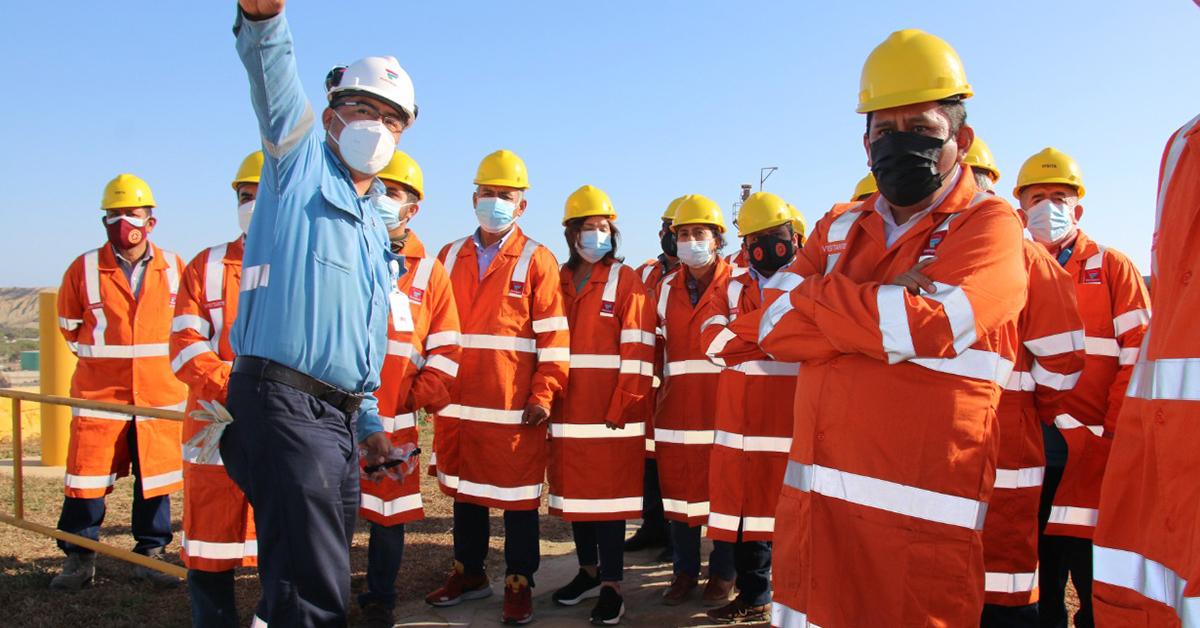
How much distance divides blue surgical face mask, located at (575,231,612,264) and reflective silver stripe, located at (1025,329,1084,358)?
290 centimetres

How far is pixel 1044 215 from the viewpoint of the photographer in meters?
4.91

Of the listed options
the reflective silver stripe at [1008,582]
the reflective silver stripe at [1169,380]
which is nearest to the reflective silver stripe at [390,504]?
the reflective silver stripe at [1008,582]

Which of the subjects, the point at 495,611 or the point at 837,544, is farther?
the point at 495,611

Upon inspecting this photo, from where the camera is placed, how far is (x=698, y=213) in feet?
19.0

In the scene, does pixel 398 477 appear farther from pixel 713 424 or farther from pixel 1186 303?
pixel 713 424

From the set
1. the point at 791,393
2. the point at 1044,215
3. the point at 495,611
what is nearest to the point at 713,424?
the point at 791,393

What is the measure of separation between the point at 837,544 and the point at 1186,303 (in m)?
1.34

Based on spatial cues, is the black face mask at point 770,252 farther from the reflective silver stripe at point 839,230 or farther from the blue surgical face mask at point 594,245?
the reflective silver stripe at point 839,230

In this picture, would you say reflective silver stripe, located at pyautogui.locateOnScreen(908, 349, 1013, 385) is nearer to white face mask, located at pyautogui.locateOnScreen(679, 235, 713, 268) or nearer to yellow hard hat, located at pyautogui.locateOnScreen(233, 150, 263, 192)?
white face mask, located at pyautogui.locateOnScreen(679, 235, 713, 268)

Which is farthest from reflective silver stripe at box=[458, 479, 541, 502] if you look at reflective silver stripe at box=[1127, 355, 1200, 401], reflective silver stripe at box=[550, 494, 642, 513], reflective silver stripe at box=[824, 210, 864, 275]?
reflective silver stripe at box=[1127, 355, 1200, 401]

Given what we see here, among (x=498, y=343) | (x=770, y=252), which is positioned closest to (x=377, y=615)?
(x=498, y=343)

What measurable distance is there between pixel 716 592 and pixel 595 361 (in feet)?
5.68

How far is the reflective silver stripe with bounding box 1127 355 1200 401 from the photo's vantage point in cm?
173

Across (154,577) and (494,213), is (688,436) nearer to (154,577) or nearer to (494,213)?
(494,213)
